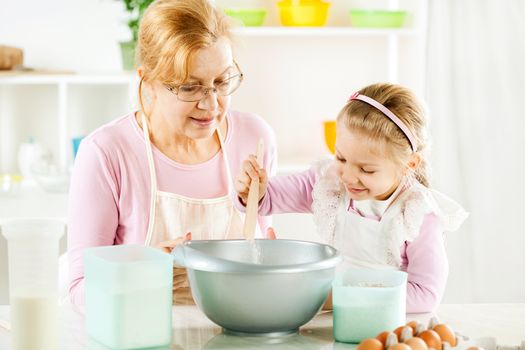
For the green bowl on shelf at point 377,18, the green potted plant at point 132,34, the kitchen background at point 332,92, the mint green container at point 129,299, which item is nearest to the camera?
the mint green container at point 129,299

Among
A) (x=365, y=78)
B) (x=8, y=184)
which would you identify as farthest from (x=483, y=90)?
(x=8, y=184)

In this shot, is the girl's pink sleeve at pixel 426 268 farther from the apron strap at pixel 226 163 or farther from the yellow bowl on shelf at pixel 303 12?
the yellow bowl on shelf at pixel 303 12

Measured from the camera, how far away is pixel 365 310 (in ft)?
4.80

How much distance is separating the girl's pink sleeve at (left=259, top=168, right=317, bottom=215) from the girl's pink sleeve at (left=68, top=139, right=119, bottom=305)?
0.36 meters

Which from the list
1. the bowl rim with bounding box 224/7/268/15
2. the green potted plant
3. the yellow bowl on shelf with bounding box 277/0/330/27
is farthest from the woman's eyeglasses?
the green potted plant

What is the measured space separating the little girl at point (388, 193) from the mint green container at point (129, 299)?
1.60 feet

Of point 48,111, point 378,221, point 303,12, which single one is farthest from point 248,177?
point 48,111

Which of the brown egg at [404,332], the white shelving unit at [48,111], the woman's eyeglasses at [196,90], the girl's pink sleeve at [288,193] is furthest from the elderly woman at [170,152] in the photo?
the white shelving unit at [48,111]

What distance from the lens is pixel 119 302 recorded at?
138 cm

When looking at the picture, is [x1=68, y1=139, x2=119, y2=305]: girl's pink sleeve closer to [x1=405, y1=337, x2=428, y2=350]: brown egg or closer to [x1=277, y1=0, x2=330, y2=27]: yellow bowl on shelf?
[x1=405, y1=337, x2=428, y2=350]: brown egg

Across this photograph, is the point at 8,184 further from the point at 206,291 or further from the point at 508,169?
the point at 206,291

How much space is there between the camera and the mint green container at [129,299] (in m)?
1.38

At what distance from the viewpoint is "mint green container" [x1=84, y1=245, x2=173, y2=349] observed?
54.2 inches

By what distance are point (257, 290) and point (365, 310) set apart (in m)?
0.19
